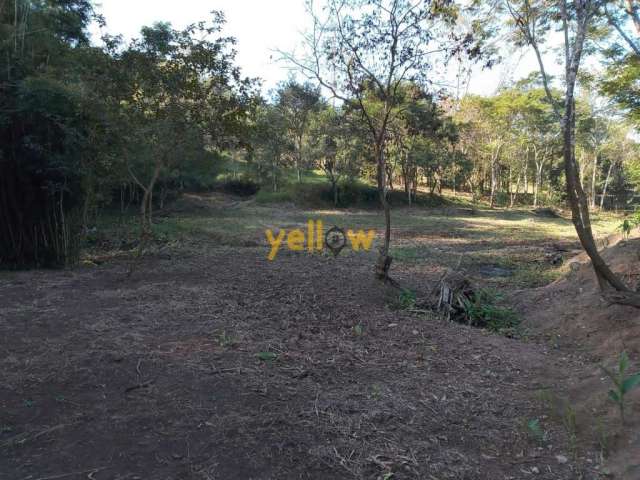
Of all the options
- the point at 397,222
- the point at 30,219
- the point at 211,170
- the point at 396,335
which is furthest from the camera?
the point at 211,170

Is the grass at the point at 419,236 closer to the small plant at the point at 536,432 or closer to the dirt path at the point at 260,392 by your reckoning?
the dirt path at the point at 260,392

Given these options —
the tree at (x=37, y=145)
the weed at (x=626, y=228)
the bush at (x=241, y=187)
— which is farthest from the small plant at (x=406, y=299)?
the bush at (x=241, y=187)

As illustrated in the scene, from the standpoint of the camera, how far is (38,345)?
156 inches

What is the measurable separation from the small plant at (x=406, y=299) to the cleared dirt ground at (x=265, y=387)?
206 mm

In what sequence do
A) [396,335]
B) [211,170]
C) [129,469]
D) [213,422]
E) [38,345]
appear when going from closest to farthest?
[129,469]
[213,422]
[38,345]
[396,335]
[211,170]

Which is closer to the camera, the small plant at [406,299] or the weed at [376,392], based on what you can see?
the weed at [376,392]

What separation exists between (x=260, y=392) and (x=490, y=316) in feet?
10.2

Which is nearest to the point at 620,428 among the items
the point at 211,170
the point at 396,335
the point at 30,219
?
the point at 396,335

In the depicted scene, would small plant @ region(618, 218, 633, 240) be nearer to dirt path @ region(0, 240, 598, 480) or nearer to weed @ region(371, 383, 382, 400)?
dirt path @ region(0, 240, 598, 480)

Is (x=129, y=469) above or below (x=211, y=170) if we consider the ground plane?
below

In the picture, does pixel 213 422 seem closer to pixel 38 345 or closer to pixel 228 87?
pixel 38 345

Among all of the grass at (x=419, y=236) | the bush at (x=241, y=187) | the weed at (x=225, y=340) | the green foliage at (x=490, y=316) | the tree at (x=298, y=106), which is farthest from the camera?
the bush at (x=241, y=187)

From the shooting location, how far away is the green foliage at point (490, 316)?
491cm

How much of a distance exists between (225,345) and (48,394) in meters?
1.40
